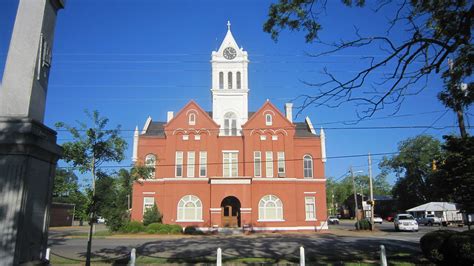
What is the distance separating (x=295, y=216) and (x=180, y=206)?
12514 mm

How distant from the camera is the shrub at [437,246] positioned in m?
13.8

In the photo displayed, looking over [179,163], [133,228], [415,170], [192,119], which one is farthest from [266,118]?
[415,170]

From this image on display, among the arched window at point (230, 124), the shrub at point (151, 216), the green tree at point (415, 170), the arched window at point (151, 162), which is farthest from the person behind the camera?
the green tree at point (415, 170)

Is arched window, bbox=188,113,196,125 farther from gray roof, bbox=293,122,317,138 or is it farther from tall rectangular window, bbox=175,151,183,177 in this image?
gray roof, bbox=293,122,317,138

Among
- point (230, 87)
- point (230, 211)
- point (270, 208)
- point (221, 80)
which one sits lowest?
point (230, 211)

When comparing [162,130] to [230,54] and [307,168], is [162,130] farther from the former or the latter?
[307,168]

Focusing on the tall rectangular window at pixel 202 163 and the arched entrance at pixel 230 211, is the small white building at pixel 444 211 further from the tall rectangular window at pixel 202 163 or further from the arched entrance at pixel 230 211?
the tall rectangular window at pixel 202 163

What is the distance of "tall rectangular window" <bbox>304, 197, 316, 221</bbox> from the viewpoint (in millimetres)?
41594

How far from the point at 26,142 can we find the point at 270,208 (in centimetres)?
3681

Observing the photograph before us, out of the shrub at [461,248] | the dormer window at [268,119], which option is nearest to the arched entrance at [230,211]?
the dormer window at [268,119]

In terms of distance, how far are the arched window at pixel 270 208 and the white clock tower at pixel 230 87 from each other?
9.23 metres

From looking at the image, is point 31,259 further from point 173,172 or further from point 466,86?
point 173,172

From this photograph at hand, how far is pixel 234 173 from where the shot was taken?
4144 centimetres

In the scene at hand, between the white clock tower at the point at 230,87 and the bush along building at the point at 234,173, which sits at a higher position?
the white clock tower at the point at 230,87
